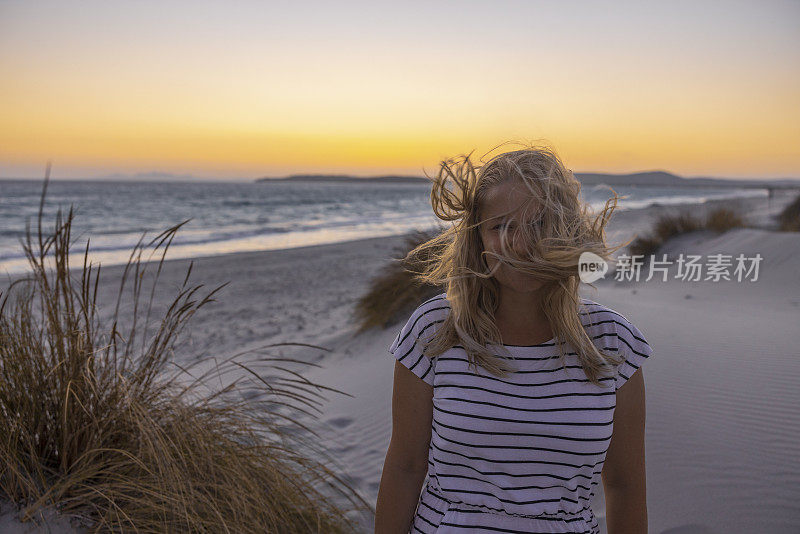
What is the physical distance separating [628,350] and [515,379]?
12.4 inches

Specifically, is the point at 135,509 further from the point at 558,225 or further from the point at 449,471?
the point at 558,225

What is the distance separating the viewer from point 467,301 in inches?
60.2

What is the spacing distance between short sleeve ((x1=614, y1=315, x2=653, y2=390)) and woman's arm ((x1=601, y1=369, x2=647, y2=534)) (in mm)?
19

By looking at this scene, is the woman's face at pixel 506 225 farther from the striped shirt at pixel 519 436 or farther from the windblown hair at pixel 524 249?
the striped shirt at pixel 519 436

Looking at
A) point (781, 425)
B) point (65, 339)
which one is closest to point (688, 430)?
point (781, 425)

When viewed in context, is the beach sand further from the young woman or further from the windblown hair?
the windblown hair

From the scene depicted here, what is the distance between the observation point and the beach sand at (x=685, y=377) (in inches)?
115

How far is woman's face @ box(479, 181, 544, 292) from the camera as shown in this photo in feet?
4.61

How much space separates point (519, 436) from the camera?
56.9 inches

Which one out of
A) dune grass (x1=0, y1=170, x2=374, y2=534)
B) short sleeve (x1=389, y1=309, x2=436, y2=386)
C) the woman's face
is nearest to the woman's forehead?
the woman's face

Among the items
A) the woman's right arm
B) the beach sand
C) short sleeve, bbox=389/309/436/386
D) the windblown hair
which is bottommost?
the beach sand

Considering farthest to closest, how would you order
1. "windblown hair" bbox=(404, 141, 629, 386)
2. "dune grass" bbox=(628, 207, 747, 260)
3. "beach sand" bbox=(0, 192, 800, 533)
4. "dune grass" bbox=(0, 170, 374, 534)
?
"dune grass" bbox=(628, 207, 747, 260) → "beach sand" bbox=(0, 192, 800, 533) → "dune grass" bbox=(0, 170, 374, 534) → "windblown hair" bbox=(404, 141, 629, 386)

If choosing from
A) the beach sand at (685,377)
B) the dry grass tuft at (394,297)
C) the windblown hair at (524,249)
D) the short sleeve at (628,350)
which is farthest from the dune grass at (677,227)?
the windblown hair at (524,249)

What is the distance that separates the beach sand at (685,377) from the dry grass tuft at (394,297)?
19 cm
